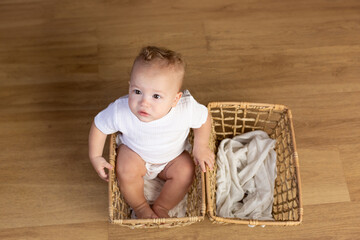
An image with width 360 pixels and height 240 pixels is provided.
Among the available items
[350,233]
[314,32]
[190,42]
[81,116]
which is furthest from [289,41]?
[81,116]

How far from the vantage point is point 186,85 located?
1341mm

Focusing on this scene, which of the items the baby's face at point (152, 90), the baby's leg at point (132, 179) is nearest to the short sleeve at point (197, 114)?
the baby's face at point (152, 90)

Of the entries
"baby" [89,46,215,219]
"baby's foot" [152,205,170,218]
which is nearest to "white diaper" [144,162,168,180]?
"baby" [89,46,215,219]

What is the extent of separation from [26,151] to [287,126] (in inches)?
35.7

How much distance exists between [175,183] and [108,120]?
0.96ft

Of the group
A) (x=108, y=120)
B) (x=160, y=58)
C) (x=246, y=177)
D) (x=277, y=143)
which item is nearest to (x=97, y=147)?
(x=108, y=120)

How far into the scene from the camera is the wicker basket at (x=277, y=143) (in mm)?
958

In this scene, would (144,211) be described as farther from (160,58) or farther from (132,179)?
(160,58)

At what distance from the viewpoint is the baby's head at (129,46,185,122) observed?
0.80m

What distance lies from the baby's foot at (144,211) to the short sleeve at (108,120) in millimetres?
259

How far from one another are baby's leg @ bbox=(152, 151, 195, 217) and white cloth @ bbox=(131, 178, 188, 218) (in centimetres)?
4

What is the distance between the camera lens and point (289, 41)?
57.2 inches

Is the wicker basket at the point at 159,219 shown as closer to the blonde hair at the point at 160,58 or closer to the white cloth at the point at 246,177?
the white cloth at the point at 246,177

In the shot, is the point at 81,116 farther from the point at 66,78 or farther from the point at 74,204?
the point at 74,204
